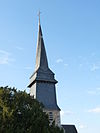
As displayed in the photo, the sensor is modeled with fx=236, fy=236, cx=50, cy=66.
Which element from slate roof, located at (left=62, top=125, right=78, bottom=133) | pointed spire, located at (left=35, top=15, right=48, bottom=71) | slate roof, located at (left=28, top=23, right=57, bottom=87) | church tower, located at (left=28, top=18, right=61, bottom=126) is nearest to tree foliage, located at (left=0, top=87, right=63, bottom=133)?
church tower, located at (left=28, top=18, right=61, bottom=126)

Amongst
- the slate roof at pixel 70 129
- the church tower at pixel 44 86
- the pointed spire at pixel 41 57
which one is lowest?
the slate roof at pixel 70 129

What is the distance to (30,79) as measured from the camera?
1558 inches

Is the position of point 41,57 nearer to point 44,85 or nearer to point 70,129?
Answer: point 44,85

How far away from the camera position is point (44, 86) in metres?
37.1

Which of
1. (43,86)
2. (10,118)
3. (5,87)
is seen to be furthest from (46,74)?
(10,118)

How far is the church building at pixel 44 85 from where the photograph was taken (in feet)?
117

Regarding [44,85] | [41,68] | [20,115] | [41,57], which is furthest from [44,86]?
[20,115]

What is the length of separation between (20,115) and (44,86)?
14.7 m

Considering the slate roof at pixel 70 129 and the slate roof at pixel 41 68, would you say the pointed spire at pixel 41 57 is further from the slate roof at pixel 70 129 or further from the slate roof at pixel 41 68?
the slate roof at pixel 70 129

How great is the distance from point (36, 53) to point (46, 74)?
503 centimetres

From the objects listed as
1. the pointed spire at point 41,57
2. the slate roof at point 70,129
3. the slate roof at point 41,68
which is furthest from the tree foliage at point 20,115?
the slate roof at point 70,129

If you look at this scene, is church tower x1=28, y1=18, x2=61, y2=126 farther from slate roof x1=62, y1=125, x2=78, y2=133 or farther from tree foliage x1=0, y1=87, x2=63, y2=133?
tree foliage x1=0, y1=87, x2=63, y2=133

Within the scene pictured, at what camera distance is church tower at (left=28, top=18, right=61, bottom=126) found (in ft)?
117

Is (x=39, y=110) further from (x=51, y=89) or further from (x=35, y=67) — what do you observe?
(x=35, y=67)
